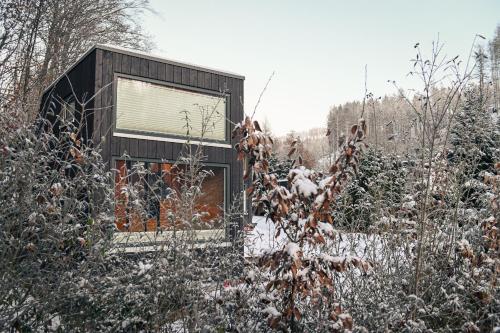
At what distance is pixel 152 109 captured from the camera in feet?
33.0

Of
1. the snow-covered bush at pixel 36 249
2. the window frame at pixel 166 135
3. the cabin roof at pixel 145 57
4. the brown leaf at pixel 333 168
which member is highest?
the cabin roof at pixel 145 57

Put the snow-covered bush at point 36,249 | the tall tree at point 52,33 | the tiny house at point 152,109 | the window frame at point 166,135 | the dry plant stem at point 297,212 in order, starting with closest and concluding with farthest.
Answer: the dry plant stem at point 297,212, the snow-covered bush at point 36,249, the tiny house at point 152,109, the window frame at point 166,135, the tall tree at point 52,33

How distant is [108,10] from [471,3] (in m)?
18.9

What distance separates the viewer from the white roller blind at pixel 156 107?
31.4 ft

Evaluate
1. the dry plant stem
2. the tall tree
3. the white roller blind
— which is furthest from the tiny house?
the dry plant stem

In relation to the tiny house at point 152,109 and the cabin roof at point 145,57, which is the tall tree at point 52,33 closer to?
the tiny house at point 152,109

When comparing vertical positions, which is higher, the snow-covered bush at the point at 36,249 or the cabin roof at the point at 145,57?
the cabin roof at the point at 145,57

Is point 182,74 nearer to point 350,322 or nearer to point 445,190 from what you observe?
point 445,190

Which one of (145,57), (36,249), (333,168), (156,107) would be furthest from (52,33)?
(333,168)

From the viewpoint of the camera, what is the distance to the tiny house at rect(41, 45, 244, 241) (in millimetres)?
9188

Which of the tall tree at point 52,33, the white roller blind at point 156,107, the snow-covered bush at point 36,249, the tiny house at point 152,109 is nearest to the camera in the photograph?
the snow-covered bush at point 36,249

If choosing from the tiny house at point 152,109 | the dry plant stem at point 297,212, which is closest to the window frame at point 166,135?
the tiny house at point 152,109

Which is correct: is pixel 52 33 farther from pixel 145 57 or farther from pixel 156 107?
pixel 156 107

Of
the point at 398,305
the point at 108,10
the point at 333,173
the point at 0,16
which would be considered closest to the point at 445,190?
the point at 398,305
